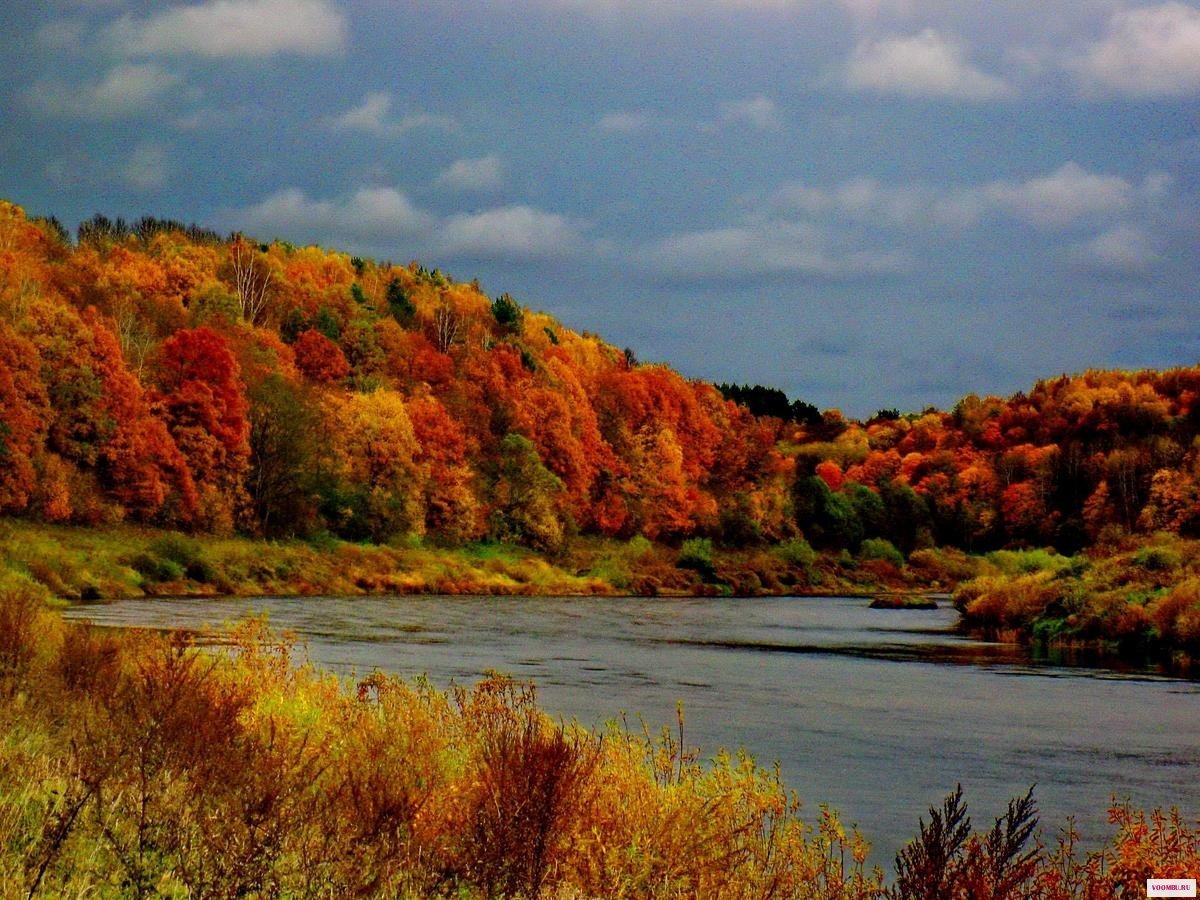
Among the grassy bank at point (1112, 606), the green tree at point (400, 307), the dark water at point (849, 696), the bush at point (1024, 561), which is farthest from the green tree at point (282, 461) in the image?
the green tree at point (400, 307)

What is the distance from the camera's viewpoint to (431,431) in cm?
10500

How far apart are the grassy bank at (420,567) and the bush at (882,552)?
0.45 feet

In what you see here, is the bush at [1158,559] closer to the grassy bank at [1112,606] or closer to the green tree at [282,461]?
the grassy bank at [1112,606]

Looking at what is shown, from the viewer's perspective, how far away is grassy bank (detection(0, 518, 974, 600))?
199 ft

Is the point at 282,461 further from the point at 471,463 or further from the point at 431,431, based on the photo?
the point at 471,463

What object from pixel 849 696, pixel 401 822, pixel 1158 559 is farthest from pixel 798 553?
pixel 401 822

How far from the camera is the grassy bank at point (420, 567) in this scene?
60.7m

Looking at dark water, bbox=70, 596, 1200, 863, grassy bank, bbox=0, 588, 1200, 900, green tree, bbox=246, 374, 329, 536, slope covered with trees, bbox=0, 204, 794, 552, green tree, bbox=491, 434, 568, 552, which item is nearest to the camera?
grassy bank, bbox=0, 588, 1200, 900

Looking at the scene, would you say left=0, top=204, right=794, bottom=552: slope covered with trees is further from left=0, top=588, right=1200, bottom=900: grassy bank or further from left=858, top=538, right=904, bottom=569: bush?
left=0, top=588, right=1200, bottom=900: grassy bank

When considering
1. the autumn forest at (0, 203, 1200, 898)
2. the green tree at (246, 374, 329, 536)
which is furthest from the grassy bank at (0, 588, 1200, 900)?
the green tree at (246, 374, 329, 536)

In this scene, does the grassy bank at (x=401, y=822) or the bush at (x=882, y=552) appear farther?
the bush at (x=882, y=552)

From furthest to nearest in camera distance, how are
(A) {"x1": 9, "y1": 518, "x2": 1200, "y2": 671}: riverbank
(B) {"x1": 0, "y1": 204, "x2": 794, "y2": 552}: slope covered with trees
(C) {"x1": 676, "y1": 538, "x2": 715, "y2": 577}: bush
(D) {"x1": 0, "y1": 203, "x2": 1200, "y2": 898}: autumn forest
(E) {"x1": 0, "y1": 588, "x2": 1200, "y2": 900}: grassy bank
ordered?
(C) {"x1": 676, "y1": 538, "x2": 715, "y2": 577}: bush
(B) {"x1": 0, "y1": 204, "x2": 794, "y2": 552}: slope covered with trees
(A) {"x1": 9, "y1": 518, "x2": 1200, "y2": 671}: riverbank
(D) {"x1": 0, "y1": 203, "x2": 1200, "y2": 898}: autumn forest
(E) {"x1": 0, "y1": 588, "x2": 1200, "y2": 900}: grassy bank

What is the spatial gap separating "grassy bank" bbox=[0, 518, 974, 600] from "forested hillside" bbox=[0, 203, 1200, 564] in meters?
2.86

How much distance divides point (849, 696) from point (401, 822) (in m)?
21.1
